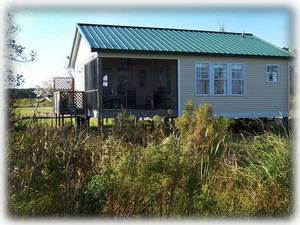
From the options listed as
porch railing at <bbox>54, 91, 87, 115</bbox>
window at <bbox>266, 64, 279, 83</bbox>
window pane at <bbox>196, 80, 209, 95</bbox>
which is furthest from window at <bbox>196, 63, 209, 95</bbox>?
porch railing at <bbox>54, 91, 87, 115</bbox>

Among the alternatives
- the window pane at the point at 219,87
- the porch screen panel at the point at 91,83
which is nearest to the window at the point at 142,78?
the porch screen panel at the point at 91,83

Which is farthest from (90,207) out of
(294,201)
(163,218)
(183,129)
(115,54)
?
(115,54)

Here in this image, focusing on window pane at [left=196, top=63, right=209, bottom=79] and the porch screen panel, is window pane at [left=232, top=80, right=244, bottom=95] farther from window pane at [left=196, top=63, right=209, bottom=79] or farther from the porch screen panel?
the porch screen panel

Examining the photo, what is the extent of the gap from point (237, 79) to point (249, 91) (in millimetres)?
902

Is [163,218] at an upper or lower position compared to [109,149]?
lower

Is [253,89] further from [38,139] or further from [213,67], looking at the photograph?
[38,139]

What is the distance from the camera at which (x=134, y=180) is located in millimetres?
5227

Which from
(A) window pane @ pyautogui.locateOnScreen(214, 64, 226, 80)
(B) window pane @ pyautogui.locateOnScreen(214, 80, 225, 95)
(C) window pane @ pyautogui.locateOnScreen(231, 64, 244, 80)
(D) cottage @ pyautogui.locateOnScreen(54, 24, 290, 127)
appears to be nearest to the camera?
(D) cottage @ pyautogui.locateOnScreen(54, 24, 290, 127)

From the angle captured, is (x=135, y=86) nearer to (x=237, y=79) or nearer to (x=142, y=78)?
(x=142, y=78)

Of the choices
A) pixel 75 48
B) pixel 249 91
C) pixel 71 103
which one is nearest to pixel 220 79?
pixel 249 91

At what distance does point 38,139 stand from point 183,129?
9.99 feet

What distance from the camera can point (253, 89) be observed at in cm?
2281

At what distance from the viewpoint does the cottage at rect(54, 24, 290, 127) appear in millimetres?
19875

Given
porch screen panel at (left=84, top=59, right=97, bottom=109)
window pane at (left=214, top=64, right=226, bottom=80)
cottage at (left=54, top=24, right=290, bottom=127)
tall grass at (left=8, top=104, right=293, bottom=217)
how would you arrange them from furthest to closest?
window pane at (left=214, top=64, right=226, bottom=80) → porch screen panel at (left=84, top=59, right=97, bottom=109) → cottage at (left=54, top=24, right=290, bottom=127) → tall grass at (left=8, top=104, right=293, bottom=217)
